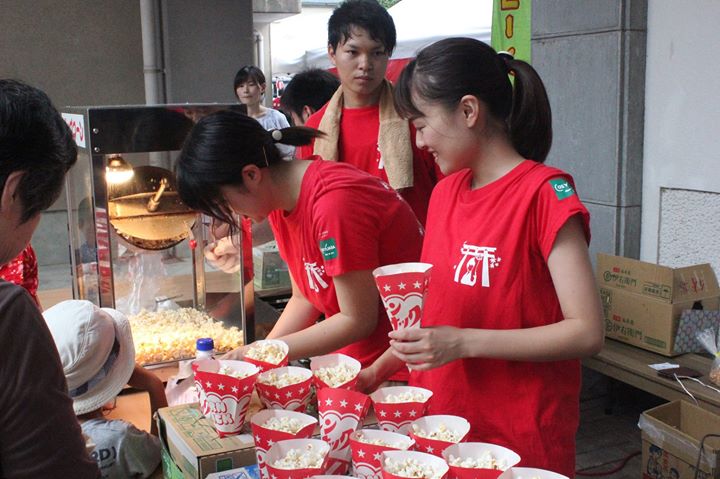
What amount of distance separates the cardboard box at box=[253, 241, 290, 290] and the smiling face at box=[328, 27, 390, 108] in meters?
1.27

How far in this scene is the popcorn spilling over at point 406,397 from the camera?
158 cm

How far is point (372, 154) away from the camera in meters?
3.19

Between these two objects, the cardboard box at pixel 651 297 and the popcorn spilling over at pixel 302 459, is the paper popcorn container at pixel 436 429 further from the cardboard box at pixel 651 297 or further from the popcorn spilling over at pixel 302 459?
the cardboard box at pixel 651 297

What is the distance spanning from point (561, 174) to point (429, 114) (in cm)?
31

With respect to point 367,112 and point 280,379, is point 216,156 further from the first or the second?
point 367,112

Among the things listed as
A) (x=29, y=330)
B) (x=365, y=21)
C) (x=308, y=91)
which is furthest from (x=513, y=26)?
(x=29, y=330)

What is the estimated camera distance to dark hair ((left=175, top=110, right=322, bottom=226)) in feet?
6.39

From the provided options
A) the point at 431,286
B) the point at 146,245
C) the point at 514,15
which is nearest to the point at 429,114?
the point at 431,286

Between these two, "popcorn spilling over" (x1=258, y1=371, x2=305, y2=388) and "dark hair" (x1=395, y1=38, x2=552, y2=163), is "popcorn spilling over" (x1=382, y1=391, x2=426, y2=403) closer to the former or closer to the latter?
"popcorn spilling over" (x1=258, y1=371, x2=305, y2=388)

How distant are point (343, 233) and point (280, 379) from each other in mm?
410

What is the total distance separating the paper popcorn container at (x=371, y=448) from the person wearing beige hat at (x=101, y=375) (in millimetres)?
787

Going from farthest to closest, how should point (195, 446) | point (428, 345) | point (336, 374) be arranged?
point (336, 374) → point (195, 446) → point (428, 345)

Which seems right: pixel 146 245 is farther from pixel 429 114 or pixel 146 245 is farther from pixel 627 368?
pixel 627 368

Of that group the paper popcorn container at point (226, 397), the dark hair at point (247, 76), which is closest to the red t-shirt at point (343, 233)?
the paper popcorn container at point (226, 397)
